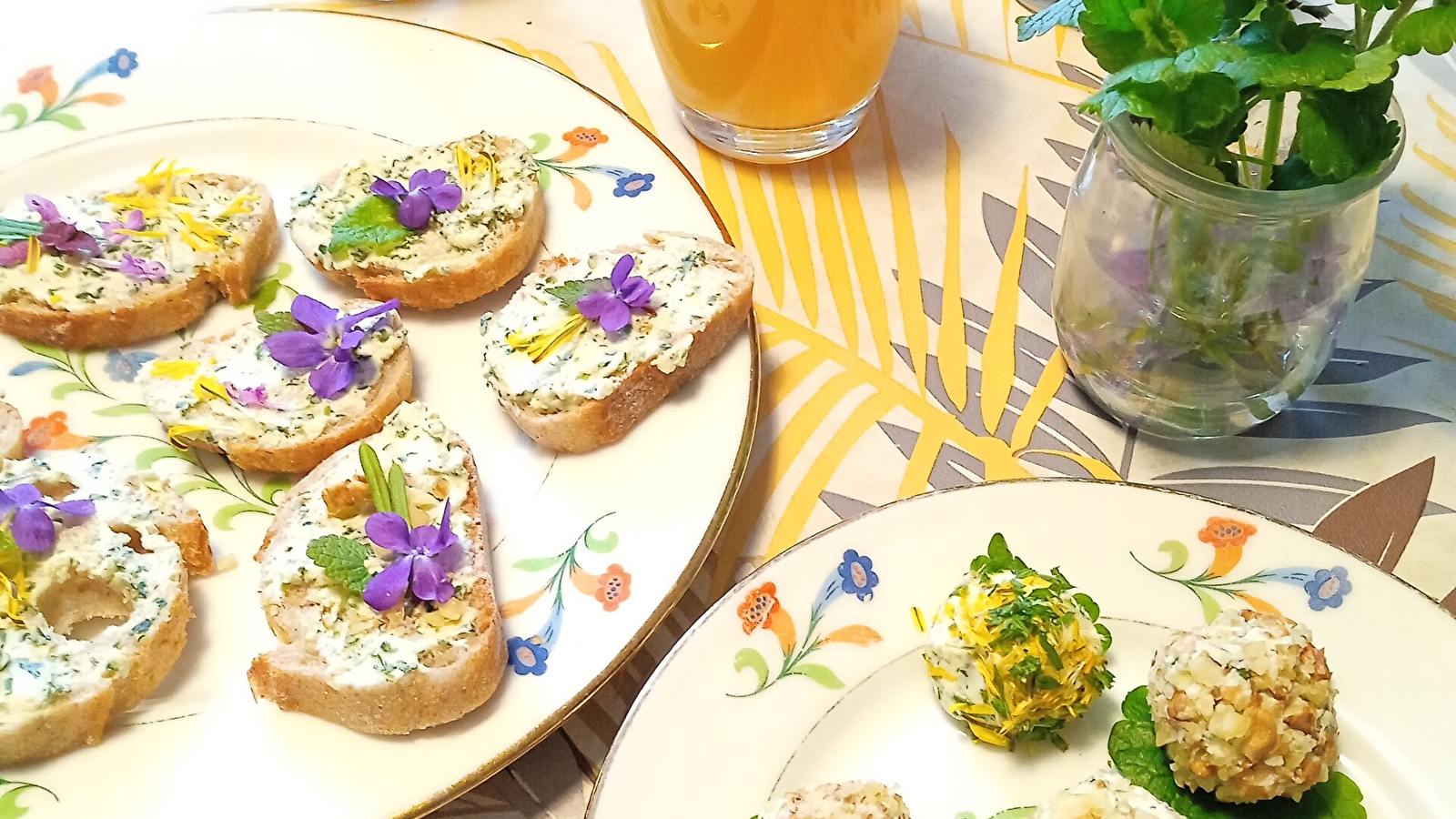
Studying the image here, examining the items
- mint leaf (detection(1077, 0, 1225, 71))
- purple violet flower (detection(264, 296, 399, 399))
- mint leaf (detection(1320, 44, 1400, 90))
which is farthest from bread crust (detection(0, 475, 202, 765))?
mint leaf (detection(1320, 44, 1400, 90))

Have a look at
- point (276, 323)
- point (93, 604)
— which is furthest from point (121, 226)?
point (93, 604)

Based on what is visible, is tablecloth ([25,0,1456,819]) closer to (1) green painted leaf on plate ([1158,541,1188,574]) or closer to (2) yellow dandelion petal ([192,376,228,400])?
(1) green painted leaf on plate ([1158,541,1188,574])

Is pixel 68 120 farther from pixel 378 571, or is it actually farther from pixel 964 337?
pixel 964 337

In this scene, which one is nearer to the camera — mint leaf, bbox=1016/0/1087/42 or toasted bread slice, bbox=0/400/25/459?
mint leaf, bbox=1016/0/1087/42

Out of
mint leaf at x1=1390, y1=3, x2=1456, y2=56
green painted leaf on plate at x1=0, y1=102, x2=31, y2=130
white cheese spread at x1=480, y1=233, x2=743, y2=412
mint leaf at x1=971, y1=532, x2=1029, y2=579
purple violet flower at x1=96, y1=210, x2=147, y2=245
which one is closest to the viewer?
mint leaf at x1=1390, y1=3, x2=1456, y2=56

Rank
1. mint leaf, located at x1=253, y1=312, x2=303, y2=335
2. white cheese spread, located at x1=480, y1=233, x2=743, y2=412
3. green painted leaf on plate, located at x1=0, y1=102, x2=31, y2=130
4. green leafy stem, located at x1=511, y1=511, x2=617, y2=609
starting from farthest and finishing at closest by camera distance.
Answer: green painted leaf on plate, located at x1=0, y1=102, x2=31, y2=130 < mint leaf, located at x1=253, y1=312, x2=303, y2=335 < white cheese spread, located at x1=480, y1=233, x2=743, y2=412 < green leafy stem, located at x1=511, y1=511, x2=617, y2=609

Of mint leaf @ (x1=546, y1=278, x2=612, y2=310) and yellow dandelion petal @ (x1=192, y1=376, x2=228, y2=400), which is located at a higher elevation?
mint leaf @ (x1=546, y1=278, x2=612, y2=310)

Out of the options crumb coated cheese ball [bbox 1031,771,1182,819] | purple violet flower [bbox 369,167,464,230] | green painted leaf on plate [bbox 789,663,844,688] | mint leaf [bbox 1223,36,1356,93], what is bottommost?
green painted leaf on plate [bbox 789,663,844,688]

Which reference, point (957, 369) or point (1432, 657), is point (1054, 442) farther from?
point (1432, 657)
